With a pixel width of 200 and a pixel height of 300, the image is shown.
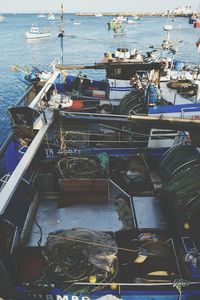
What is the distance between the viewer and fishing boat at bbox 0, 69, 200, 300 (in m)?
8.09

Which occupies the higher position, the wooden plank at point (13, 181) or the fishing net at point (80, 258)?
the wooden plank at point (13, 181)

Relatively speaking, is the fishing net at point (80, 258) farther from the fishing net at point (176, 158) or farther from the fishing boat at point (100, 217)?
the fishing net at point (176, 158)

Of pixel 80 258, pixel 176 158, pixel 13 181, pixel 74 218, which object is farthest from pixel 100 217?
pixel 13 181

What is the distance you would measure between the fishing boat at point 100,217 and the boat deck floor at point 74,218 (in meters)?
0.04

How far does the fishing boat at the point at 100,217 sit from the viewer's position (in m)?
8.09

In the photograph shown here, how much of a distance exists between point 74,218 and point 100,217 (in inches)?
38.8

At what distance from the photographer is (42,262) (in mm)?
9352

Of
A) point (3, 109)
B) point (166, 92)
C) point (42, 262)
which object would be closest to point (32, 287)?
point (42, 262)

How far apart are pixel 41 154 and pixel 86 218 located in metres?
5.03

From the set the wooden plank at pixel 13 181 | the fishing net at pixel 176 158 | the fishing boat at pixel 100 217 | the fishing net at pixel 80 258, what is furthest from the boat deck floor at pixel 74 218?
the wooden plank at pixel 13 181

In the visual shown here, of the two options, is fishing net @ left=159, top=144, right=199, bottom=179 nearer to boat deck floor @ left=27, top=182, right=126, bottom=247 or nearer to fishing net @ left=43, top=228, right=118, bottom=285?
boat deck floor @ left=27, top=182, right=126, bottom=247

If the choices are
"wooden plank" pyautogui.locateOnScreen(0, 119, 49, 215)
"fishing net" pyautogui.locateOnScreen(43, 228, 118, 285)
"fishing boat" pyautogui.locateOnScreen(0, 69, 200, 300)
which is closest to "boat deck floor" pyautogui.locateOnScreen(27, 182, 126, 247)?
"fishing boat" pyautogui.locateOnScreen(0, 69, 200, 300)

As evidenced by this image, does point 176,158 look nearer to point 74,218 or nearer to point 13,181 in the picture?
point 74,218

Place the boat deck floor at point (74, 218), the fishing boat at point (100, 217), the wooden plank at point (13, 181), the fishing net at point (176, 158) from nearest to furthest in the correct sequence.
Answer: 1. the wooden plank at point (13, 181)
2. the fishing boat at point (100, 217)
3. the boat deck floor at point (74, 218)
4. the fishing net at point (176, 158)
